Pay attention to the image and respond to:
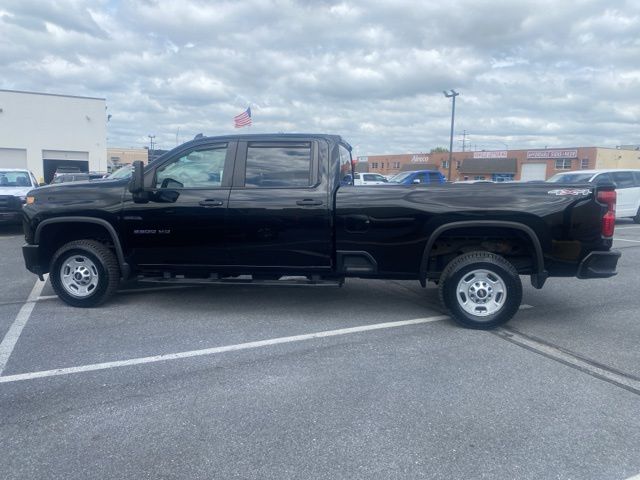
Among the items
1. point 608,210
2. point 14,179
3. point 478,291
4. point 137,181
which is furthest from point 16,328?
point 14,179

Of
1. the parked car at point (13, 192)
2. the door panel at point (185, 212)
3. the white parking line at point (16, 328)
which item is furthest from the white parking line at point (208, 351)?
the parked car at point (13, 192)

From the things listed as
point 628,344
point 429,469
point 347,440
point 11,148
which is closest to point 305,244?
point 347,440

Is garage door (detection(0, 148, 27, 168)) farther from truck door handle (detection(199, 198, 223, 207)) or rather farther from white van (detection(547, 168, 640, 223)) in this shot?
truck door handle (detection(199, 198, 223, 207))

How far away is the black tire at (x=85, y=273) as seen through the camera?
5859mm

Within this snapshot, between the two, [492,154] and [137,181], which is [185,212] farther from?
[492,154]

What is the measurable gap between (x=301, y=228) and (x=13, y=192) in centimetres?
1011

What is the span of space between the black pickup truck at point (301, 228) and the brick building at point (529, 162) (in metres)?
42.0

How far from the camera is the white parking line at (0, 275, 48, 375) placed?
453 cm

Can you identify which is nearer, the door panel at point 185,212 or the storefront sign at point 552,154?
the door panel at point 185,212

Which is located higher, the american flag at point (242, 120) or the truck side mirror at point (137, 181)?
the american flag at point (242, 120)

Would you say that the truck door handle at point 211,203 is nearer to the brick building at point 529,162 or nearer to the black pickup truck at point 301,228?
the black pickup truck at point 301,228

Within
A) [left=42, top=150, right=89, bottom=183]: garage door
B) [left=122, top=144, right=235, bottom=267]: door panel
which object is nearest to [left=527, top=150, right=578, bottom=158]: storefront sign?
[left=42, top=150, right=89, bottom=183]: garage door

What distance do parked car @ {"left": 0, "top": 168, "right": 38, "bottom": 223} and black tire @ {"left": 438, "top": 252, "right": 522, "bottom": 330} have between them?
1050cm

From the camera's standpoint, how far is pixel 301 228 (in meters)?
5.47
